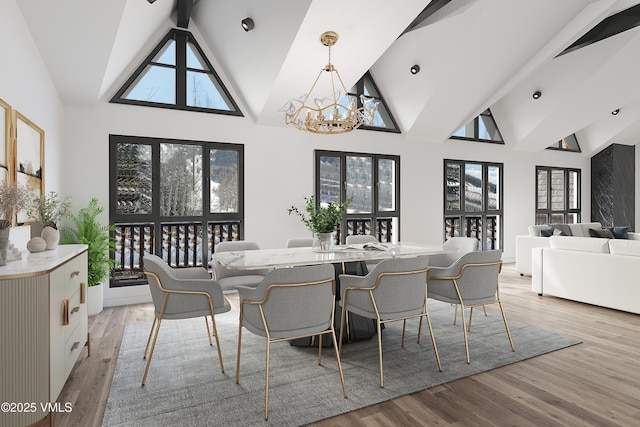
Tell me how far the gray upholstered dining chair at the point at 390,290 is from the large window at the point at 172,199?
3.20 meters

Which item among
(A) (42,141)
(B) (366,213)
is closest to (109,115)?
(A) (42,141)

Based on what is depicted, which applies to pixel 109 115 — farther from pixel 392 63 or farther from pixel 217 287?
pixel 392 63

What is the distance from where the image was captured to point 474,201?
7902 mm

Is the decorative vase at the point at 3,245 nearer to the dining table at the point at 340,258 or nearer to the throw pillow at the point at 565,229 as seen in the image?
the dining table at the point at 340,258

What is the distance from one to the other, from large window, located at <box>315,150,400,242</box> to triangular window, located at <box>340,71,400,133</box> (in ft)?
1.66

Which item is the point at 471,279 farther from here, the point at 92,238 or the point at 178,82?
the point at 178,82

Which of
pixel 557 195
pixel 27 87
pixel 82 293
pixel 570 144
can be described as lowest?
pixel 82 293

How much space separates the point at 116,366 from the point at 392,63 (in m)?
5.46

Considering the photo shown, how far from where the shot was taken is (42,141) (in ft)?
11.9

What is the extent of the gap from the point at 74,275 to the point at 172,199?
2689 mm

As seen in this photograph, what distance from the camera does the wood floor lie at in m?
2.21

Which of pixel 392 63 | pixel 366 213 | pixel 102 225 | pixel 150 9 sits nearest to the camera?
pixel 150 9

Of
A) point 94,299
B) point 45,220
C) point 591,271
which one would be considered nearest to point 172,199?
point 94,299

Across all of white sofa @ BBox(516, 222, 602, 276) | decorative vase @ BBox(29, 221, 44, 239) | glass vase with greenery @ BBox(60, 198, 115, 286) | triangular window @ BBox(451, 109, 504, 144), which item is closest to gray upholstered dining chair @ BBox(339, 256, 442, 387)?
decorative vase @ BBox(29, 221, 44, 239)
